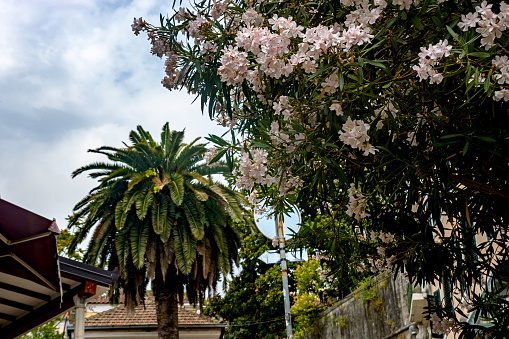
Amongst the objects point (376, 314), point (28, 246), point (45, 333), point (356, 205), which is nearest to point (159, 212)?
point (376, 314)

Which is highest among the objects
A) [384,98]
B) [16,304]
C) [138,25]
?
[138,25]

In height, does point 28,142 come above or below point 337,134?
above

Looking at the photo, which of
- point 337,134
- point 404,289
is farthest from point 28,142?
point 337,134

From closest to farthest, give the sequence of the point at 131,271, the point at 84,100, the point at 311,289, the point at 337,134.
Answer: the point at 337,134, the point at 84,100, the point at 131,271, the point at 311,289

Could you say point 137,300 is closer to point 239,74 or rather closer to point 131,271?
point 131,271

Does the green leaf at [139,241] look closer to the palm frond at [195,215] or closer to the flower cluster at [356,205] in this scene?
the palm frond at [195,215]

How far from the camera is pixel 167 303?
1961cm

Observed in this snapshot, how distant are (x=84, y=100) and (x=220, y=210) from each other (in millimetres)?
8138

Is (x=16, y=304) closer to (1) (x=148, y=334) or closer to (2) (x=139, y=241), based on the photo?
(2) (x=139, y=241)

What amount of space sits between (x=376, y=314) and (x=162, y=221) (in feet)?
23.9

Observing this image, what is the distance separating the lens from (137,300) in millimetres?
20375

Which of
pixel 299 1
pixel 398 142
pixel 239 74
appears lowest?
pixel 398 142

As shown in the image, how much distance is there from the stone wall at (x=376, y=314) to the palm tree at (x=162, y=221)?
4.47 meters

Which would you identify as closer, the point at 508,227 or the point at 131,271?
the point at 508,227
